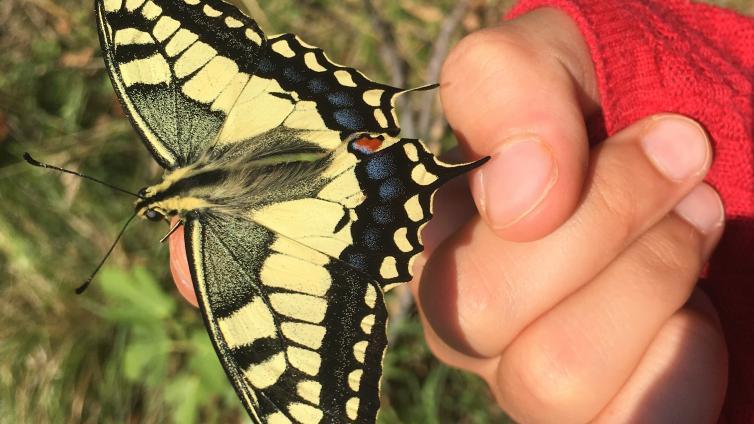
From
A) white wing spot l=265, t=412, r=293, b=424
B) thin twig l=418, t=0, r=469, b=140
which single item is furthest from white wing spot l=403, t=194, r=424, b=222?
thin twig l=418, t=0, r=469, b=140

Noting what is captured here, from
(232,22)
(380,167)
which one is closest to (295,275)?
(380,167)

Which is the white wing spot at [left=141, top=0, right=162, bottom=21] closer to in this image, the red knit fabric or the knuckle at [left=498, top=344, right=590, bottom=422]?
the red knit fabric

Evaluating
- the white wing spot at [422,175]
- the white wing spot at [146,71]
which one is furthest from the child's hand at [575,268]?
the white wing spot at [146,71]

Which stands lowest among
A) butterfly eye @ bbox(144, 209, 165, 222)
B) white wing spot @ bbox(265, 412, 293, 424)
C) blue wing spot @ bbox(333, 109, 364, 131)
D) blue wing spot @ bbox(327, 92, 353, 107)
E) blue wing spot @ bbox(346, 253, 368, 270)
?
white wing spot @ bbox(265, 412, 293, 424)

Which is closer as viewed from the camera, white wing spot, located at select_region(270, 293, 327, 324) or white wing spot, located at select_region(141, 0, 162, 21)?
white wing spot, located at select_region(270, 293, 327, 324)

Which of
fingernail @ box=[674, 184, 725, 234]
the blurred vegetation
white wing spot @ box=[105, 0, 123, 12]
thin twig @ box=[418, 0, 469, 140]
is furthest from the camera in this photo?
the blurred vegetation

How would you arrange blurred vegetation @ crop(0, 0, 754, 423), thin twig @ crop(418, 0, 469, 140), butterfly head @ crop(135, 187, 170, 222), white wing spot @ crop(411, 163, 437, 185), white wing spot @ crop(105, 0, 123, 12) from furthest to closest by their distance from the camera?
1. blurred vegetation @ crop(0, 0, 754, 423)
2. thin twig @ crop(418, 0, 469, 140)
3. white wing spot @ crop(105, 0, 123, 12)
4. butterfly head @ crop(135, 187, 170, 222)
5. white wing spot @ crop(411, 163, 437, 185)

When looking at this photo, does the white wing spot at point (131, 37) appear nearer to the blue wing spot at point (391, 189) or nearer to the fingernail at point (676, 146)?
the blue wing spot at point (391, 189)

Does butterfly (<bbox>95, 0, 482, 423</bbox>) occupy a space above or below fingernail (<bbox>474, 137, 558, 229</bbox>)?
above
